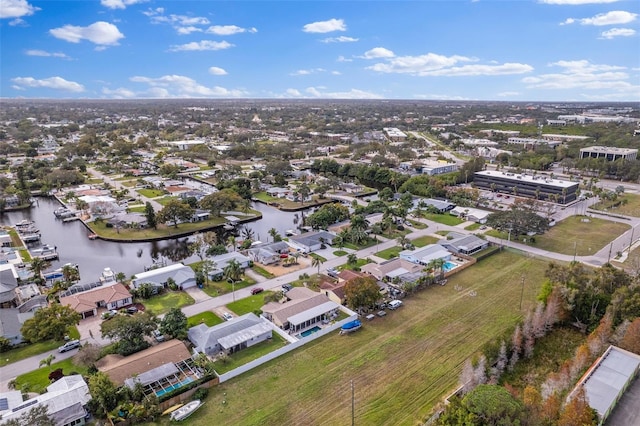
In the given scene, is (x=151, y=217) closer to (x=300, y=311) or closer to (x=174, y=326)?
(x=174, y=326)

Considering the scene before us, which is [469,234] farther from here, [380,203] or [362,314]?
[362,314]

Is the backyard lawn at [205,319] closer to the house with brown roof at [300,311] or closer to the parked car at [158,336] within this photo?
the parked car at [158,336]

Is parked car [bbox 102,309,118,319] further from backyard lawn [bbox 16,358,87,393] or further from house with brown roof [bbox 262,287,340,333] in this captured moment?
house with brown roof [bbox 262,287,340,333]

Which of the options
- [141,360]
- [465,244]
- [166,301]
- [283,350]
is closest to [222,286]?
[166,301]

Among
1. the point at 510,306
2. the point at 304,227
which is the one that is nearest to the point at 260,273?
the point at 304,227

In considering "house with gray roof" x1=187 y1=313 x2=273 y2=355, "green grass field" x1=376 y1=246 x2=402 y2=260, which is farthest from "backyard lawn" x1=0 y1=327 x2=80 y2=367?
"green grass field" x1=376 y1=246 x2=402 y2=260

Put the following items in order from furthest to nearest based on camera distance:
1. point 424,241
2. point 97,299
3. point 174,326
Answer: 1. point 424,241
2. point 97,299
3. point 174,326
